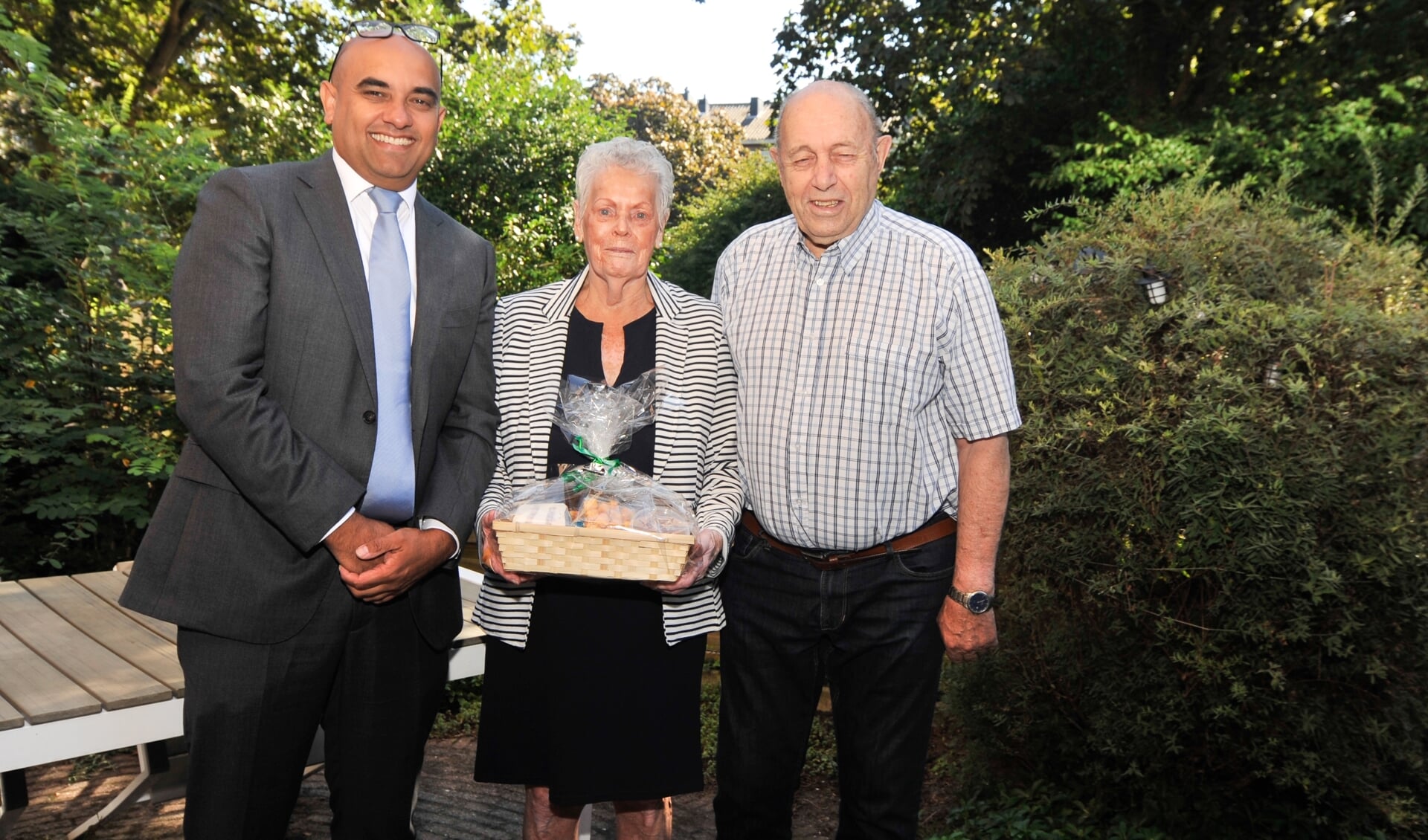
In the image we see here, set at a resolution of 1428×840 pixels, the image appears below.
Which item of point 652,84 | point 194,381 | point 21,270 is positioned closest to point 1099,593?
point 194,381

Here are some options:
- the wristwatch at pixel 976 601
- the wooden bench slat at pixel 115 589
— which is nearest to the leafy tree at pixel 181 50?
the wooden bench slat at pixel 115 589

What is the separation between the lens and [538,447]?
10.3 ft

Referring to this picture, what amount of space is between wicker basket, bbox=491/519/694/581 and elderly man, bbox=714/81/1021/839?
1.89 ft

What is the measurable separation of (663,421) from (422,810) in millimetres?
2854

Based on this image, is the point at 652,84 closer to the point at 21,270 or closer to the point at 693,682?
the point at 21,270

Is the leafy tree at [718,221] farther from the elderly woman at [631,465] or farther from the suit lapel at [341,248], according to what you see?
the suit lapel at [341,248]

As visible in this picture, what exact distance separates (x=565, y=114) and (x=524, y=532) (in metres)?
10.8

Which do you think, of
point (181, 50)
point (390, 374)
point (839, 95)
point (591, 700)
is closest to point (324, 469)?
point (390, 374)

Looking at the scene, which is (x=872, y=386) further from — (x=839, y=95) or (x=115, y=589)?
(x=115, y=589)

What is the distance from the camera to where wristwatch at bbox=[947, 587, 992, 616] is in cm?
307

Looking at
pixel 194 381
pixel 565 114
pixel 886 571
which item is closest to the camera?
pixel 194 381

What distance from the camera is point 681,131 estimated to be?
41.8 metres

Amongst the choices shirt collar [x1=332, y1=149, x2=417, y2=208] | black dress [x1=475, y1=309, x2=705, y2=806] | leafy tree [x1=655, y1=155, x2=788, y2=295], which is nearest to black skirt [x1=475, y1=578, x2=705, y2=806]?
black dress [x1=475, y1=309, x2=705, y2=806]

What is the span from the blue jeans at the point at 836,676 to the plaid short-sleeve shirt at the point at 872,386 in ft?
0.45
